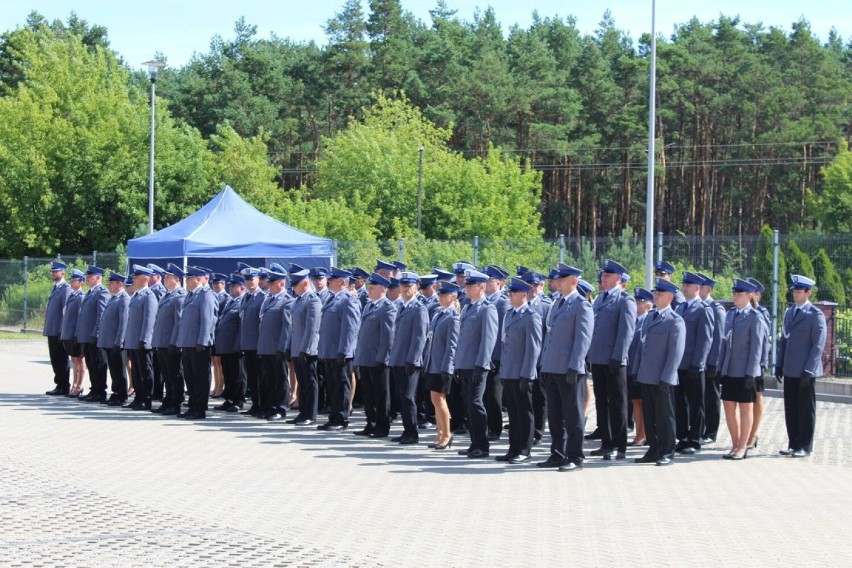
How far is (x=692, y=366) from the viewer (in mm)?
13492

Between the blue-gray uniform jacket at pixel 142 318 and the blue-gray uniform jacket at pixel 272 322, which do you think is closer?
the blue-gray uniform jacket at pixel 272 322

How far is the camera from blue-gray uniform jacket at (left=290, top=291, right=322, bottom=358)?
620 inches

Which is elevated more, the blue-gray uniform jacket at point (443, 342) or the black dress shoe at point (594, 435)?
the blue-gray uniform jacket at point (443, 342)

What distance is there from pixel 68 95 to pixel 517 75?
26983mm

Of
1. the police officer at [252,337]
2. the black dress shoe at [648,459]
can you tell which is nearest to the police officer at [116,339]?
the police officer at [252,337]

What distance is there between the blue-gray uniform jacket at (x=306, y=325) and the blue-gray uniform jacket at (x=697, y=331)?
14.7 feet

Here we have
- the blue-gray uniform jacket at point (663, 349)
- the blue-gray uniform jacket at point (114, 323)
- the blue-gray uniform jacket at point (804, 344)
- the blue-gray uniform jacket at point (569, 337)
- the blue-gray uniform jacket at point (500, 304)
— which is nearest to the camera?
the blue-gray uniform jacket at point (569, 337)

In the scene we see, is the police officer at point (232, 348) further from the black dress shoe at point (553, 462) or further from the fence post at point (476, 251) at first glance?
the fence post at point (476, 251)

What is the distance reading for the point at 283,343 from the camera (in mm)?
16219

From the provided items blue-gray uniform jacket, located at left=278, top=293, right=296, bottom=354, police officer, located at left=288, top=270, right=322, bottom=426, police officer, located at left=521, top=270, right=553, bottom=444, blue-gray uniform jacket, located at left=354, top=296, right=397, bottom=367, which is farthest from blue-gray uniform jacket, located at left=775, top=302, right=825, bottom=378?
blue-gray uniform jacket, located at left=278, top=293, right=296, bottom=354

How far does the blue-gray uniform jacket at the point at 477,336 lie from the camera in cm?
1312

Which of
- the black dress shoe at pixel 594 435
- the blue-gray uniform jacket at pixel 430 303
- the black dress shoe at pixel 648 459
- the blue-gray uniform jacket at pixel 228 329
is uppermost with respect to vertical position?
the blue-gray uniform jacket at pixel 430 303

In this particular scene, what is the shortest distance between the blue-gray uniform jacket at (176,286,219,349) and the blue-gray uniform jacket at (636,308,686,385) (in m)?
6.04

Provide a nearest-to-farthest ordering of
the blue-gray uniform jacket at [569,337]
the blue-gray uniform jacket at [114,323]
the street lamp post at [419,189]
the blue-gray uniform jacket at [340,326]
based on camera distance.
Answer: the blue-gray uniform jacket at [569,337] < the blue-gray uniform jacket at [340,326] < the blue-gray uniform jacket at [114,323] < the street lamp post at [419,189]
